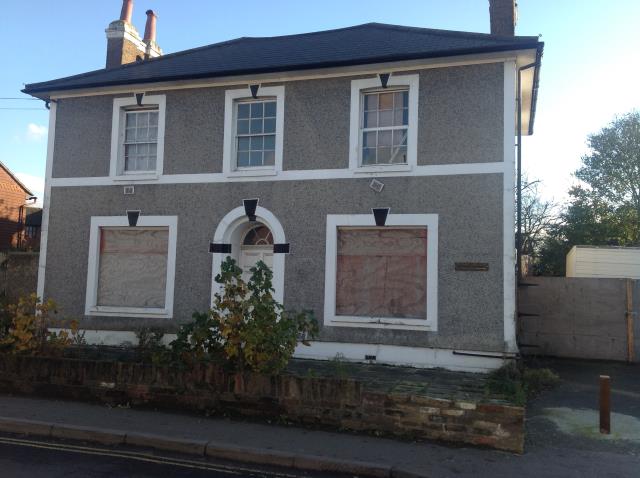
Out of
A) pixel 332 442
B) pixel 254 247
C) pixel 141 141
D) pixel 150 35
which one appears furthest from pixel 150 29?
pixel 332 442

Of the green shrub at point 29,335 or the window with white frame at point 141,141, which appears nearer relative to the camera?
the green shrub at point 29,335

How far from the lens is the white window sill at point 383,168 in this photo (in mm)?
10797

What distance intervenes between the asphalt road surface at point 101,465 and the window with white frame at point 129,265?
5.88 metres

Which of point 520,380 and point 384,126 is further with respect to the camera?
point 384,126

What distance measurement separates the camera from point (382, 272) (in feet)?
36.1

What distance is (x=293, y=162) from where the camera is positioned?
11.5 m

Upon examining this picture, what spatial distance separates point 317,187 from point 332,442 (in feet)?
19.5

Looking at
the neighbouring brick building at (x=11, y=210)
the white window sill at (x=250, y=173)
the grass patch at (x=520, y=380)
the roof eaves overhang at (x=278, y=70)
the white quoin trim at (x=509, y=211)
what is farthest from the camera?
the neighbouring brick building at (x=11, y=210)

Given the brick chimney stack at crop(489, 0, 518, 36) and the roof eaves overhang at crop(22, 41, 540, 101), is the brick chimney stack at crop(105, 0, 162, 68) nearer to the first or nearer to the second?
the roof eaves overhang at crop(22, 41, 540, 101)

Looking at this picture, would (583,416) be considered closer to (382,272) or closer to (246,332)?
(382,272)

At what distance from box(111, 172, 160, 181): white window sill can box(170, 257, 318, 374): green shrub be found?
5.63 meters

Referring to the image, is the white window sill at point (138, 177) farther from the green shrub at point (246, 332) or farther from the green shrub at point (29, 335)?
the green shrub at point (246, 332)

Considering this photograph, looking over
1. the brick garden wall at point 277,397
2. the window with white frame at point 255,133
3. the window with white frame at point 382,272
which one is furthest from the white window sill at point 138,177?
the brick garden wall at point 277,397

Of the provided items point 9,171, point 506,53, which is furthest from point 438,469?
point 9,171
